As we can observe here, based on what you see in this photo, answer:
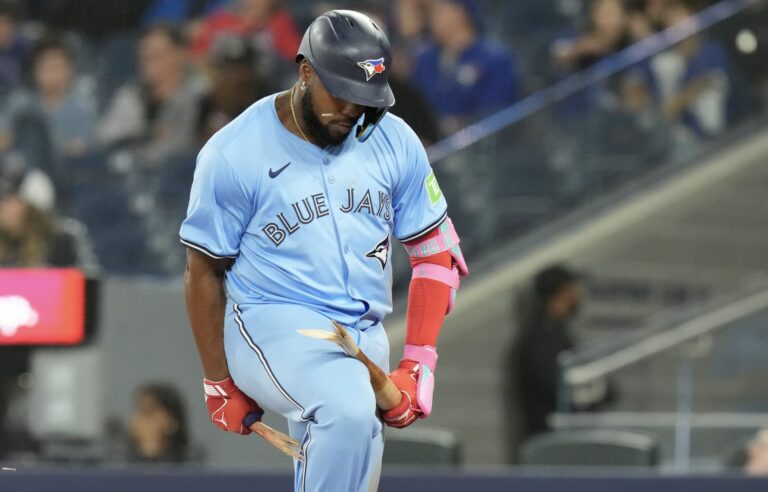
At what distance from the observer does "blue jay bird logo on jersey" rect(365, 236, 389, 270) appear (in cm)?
318

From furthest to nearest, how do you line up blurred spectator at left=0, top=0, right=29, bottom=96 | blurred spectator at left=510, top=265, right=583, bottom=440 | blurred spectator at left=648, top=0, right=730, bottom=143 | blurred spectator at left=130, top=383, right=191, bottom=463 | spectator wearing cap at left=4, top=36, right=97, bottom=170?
blurred spectator at left=0, top=0, right=29, bottom=96 < spectator wearing cap at left=4, top=36, right=97, bottom=170 < blurred spectator at left=648, top=0, right=730, bottom=143 < blurred spectator at left=510, top=265, right=583, bottom=440 < blurred spectator at left=130, top=383, right=191, bottom=463

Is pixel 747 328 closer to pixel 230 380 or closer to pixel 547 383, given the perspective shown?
pixel 547 383

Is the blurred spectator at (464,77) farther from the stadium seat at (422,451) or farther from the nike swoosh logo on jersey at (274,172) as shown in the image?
the nike swoosh logo on jersey at (274,172)

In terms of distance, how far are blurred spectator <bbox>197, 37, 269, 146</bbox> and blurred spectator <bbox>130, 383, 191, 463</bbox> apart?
175 cm

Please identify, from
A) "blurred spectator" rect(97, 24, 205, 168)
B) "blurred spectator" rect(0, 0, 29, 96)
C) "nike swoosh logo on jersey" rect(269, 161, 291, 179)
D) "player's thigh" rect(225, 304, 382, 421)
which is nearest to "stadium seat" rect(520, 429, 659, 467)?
"player's thigh" rect(225, 304, 382, 421)

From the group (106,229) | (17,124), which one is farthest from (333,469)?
(17,124)

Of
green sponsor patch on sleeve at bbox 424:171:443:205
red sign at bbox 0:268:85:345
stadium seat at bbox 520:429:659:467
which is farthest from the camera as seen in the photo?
red sign at bbox 0:268:85:345

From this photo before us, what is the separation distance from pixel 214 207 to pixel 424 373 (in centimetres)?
62

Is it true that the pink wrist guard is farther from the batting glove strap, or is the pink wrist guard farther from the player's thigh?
the batting glove strap

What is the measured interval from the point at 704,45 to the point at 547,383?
220 centimetres

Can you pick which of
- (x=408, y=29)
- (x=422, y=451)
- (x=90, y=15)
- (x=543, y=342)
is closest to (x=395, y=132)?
(x=422, y=451)

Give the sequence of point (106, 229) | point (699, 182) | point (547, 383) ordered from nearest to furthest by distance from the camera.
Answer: point (547, 383) → point (106, 229) → point (699, 182)

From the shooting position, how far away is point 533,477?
4.71 m

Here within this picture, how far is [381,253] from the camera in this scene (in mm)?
3197
